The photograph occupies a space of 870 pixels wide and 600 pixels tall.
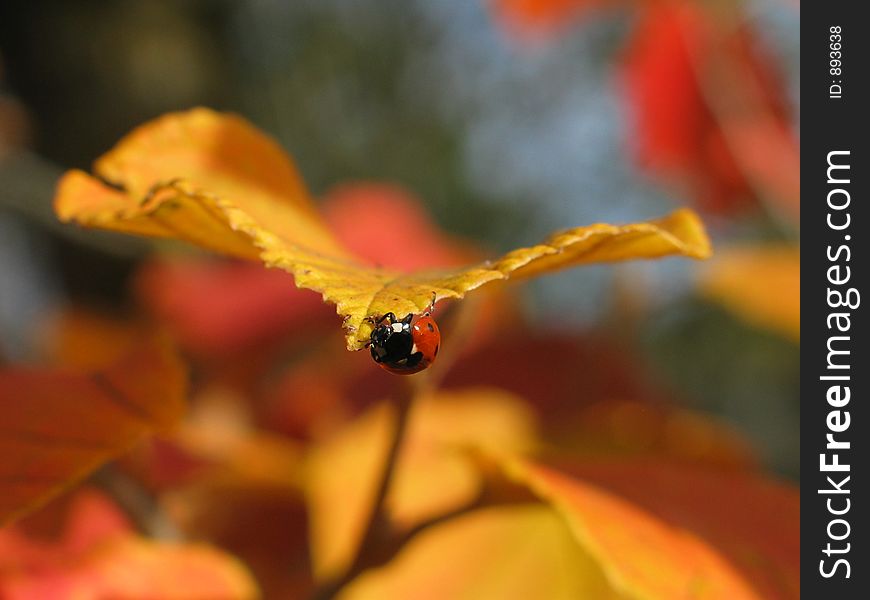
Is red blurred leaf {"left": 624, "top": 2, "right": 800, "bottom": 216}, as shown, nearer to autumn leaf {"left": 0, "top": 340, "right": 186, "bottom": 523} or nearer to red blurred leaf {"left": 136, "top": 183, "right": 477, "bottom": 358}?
red blurred leaf {"left": 136, "top": 183, "right": 477, "bottom": 358}

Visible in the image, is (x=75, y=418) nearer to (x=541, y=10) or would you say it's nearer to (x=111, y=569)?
(x=111, y=569)

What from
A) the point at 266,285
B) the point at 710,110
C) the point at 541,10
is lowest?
the point at 266,285

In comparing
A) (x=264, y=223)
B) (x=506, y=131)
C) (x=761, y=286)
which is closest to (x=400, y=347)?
(x=264, y=223)

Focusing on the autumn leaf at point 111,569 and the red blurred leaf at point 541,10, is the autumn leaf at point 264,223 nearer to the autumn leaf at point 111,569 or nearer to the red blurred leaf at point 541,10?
the autumn leaf at point 111,569

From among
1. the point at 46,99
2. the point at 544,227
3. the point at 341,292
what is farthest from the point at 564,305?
the point at 341,292
